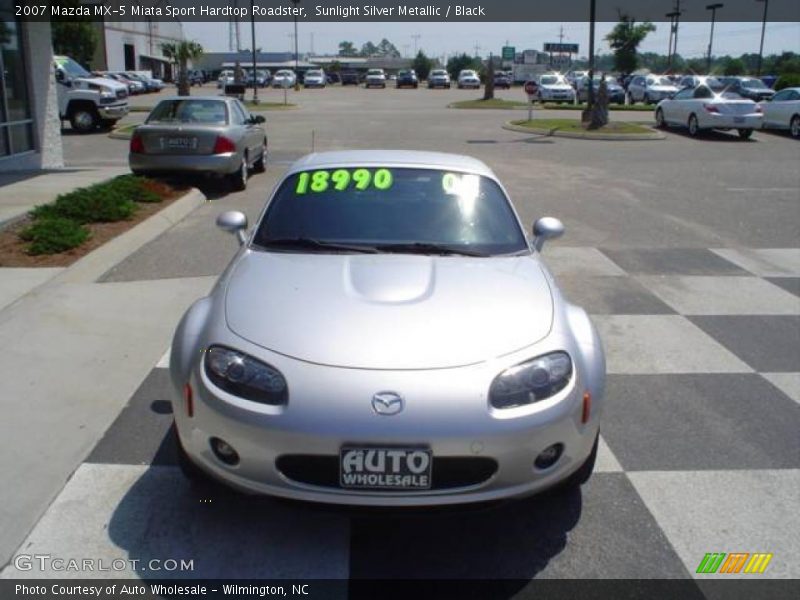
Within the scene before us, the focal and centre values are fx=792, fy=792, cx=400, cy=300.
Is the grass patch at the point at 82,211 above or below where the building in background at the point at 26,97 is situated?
below

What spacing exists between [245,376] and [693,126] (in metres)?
23.8

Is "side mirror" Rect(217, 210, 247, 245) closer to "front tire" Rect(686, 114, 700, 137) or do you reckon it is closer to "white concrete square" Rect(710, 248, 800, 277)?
"white concrete square" Rect(710, 248, 800, 277)

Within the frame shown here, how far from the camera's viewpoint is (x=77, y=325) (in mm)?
6004

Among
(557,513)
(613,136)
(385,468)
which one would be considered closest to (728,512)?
(557,513)

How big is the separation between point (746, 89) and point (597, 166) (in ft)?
77.6

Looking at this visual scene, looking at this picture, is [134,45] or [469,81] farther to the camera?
[134,45]

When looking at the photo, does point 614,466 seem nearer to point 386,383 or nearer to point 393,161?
point 386,383

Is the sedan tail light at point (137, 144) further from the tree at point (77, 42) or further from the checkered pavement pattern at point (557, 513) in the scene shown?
the tree at point (77, 42)

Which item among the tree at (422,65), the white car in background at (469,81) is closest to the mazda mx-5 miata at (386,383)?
the white car in background at (469,81)

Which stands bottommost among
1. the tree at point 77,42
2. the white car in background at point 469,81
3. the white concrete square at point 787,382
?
the white concrete square at point 787,382

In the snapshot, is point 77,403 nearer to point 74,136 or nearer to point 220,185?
point 220,185

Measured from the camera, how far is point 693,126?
2417 cm

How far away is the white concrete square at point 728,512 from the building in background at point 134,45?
2861 inches

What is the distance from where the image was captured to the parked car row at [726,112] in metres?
23.0
